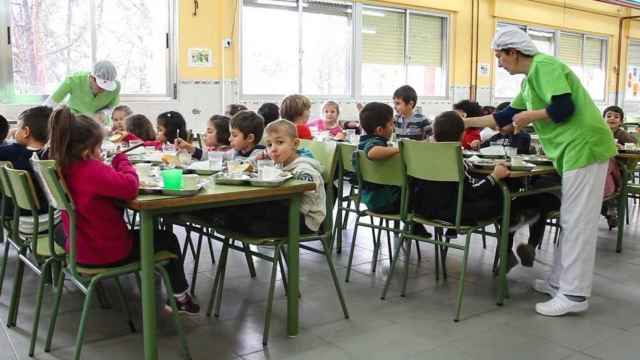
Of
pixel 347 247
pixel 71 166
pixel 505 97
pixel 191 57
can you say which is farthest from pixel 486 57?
pixel 71 166

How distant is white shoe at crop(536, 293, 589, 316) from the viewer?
9.34 ft

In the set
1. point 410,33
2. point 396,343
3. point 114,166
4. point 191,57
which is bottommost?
point 396,343

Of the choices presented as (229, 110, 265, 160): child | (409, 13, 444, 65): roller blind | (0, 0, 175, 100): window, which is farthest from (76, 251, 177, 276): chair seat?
(409, 13, 444, 65): roller blind

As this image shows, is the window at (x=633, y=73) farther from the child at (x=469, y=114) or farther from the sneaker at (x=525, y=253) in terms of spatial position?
the sneaker at (x=525, y=253)

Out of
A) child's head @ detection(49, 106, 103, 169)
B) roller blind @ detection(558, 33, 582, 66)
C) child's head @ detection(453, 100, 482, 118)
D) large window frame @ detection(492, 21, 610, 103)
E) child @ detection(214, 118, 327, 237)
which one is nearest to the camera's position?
child's head @ detection(49, 106, 103, 169)

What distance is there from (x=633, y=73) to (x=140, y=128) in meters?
11.9

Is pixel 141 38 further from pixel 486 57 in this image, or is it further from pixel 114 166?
pixel 486 57

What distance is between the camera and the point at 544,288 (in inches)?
126

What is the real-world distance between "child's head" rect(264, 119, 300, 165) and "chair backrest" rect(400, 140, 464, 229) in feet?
1.85

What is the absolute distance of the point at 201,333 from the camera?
2.61 meters

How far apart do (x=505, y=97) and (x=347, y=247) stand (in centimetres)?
693

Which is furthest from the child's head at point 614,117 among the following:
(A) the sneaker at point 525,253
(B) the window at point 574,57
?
(B) the window at point 574,57

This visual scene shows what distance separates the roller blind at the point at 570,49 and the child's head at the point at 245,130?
9238mm

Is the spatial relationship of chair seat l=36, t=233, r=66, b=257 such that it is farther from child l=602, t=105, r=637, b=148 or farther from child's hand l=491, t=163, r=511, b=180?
child l=602, t=105, r=637, b=148
